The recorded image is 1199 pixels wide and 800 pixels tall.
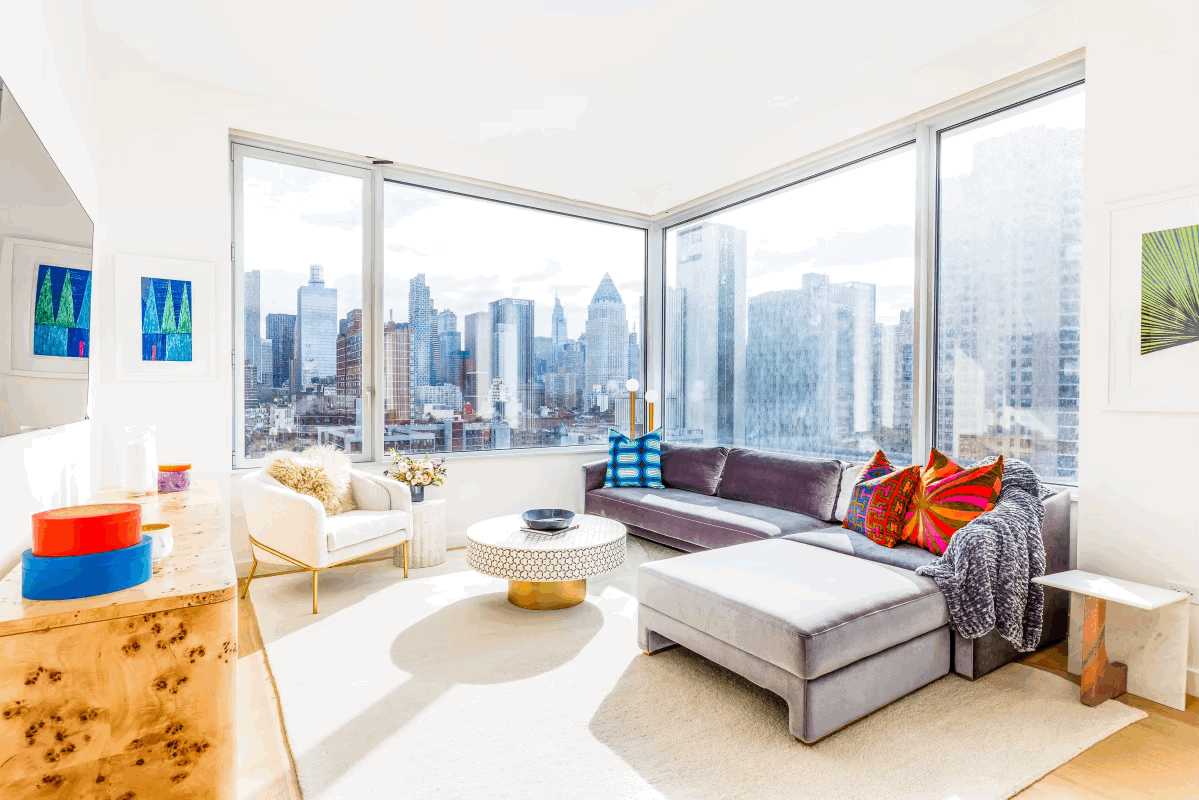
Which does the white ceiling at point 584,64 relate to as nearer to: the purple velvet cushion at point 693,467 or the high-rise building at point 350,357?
the high-rise building at point 350,357

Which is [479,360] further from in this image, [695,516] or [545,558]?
[545,558]

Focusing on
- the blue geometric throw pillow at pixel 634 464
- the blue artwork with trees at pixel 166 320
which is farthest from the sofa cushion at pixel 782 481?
the blue artwork with trees at pixel 166 320

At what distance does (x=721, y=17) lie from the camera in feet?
9.57

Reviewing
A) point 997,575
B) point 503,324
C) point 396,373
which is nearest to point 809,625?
point 997,575

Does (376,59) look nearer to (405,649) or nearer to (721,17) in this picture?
(721,17)

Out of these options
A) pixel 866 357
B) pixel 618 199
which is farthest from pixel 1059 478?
pixel 618 199

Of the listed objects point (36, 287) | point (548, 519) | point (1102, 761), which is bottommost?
point (1102, 761)

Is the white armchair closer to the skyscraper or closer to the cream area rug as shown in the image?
the cream area rug

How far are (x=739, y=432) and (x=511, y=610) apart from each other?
8.44 ft

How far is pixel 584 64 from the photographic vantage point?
3.36m

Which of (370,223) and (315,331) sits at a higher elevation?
(370,223)

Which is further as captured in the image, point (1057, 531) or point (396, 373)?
point (396, 373)

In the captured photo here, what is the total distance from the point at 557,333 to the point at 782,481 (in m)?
2.35

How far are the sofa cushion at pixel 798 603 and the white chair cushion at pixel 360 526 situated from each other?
166 cm
